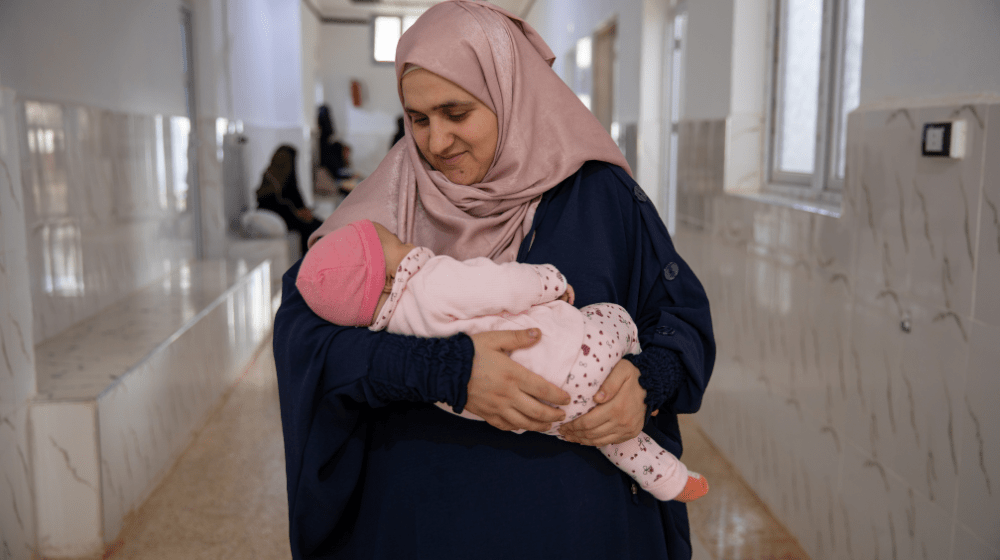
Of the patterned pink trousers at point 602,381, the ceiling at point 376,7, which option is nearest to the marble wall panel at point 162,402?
the patterned pink trousers at point 602,381

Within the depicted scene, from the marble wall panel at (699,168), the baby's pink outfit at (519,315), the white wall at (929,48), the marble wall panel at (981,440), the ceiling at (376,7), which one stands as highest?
the ceiling at (376,7)

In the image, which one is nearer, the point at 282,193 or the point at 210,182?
the point at 210,182

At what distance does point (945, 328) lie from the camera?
1.78 meters

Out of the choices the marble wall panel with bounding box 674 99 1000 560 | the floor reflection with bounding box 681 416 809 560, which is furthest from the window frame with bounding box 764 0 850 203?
the floor reflection with bounding box 681 416 809 560

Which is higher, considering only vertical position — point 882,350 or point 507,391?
point 507,391

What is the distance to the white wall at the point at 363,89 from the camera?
41.8ft

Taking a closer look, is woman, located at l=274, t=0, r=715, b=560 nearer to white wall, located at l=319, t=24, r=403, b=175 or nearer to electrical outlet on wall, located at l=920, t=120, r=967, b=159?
electrical outlet on wall, located at l=920, t=120, r=967, b=159

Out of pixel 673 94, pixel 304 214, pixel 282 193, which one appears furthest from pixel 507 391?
pixel 282 193

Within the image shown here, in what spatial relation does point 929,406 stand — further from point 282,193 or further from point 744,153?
point 282,193

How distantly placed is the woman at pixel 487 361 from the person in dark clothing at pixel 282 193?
225 inches

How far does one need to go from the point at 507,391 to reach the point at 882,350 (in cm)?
142

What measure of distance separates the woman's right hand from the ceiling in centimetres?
993

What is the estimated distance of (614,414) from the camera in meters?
1.12

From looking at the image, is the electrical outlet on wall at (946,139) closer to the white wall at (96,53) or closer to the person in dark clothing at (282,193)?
the white wall at (96,53)
